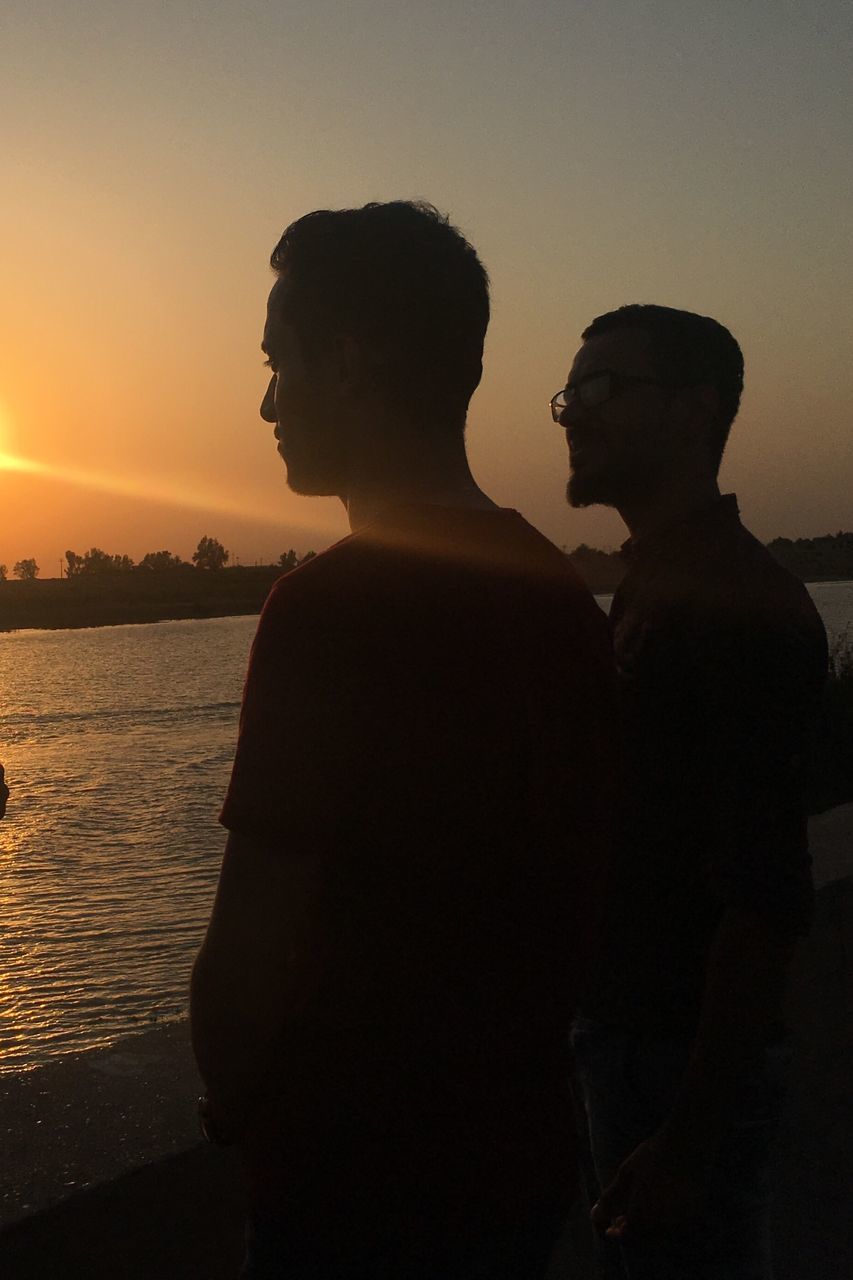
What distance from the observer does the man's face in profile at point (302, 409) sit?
4.57ft

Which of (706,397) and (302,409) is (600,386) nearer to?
(706,397)

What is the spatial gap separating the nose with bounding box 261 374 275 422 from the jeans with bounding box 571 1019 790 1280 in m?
1.11

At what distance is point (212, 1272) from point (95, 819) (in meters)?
14.5

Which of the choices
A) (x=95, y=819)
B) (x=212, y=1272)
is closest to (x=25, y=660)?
(x=95, y=819)

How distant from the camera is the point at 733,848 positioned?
166cm

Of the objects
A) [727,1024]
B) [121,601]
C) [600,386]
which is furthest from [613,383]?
[121,601]

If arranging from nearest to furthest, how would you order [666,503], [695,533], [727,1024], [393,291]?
[393,291] < [727,1024] < [695,533] < [666,503]

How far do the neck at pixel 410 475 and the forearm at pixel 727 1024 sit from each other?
725mm

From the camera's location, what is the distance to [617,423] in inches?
85.1

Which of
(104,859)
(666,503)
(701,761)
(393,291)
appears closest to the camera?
(393,291)

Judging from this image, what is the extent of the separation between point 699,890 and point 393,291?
40.1 inches

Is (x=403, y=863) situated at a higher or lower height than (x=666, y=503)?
lower

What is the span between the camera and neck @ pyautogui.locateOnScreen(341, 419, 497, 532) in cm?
137

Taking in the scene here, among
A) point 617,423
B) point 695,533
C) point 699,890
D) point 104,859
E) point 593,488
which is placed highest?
point 617,423
